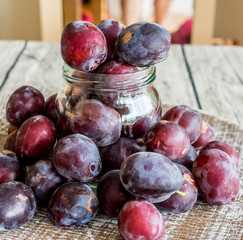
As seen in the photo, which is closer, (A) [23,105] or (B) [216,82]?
(A) [23,105]

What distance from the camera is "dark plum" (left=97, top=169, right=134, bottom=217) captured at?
65 centimetres

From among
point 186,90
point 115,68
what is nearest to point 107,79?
point 115,68

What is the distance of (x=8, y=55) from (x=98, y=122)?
3.28 feet

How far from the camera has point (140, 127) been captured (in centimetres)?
76

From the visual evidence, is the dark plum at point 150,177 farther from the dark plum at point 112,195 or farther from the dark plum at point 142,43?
the dark plum at point 142,43

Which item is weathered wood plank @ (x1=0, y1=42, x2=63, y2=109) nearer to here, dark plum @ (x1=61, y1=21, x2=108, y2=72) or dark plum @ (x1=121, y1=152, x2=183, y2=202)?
dark plum @ (x1=61, y1=21, x2=108, y2=72)

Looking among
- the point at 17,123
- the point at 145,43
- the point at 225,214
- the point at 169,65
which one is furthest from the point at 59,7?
the point at 225,214

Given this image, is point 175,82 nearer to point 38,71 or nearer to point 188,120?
point 38,71

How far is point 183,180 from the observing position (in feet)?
2.22

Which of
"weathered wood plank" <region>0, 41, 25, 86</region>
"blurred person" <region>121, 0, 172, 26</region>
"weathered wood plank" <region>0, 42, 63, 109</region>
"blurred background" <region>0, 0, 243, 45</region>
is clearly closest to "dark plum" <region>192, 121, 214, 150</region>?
"weathered wood plank" <region>0, 42, 63, 109</region>

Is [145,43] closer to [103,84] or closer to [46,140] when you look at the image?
[103,84]

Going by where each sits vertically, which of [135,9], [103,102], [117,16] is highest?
[103,102]

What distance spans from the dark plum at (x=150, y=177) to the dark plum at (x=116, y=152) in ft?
0.33

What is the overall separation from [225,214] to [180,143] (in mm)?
144
